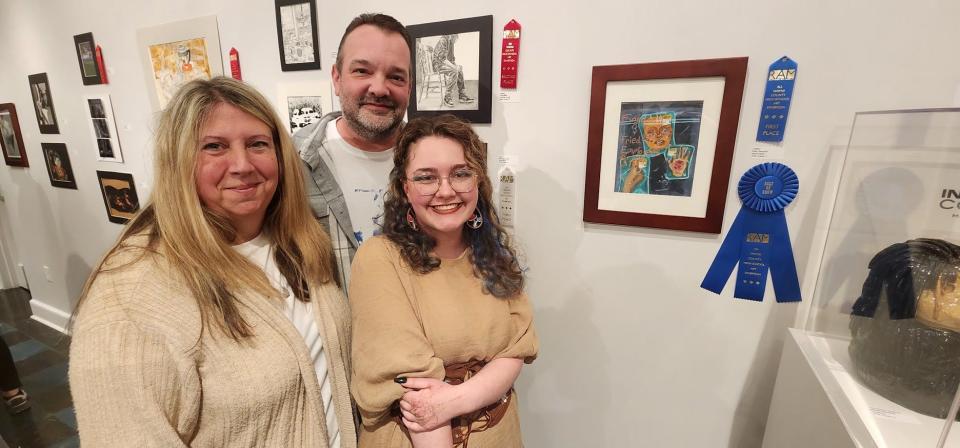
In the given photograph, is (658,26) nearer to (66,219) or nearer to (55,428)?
(55,428)

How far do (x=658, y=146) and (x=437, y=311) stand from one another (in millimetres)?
898

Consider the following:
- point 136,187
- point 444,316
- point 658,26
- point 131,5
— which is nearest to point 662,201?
point 658,26

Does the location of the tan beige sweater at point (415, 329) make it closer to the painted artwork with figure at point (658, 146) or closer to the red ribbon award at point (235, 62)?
the painted artwork with figure at point (658, 146)

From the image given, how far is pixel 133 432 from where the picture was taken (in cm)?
74

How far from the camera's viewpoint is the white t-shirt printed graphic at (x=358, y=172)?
55.6 inches

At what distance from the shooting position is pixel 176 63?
208cm

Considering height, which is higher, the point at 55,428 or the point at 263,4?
the point at 263,4

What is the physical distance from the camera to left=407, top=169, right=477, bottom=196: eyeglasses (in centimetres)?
97

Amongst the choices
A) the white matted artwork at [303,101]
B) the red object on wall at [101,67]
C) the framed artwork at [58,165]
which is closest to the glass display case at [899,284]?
the white matted artwork at [303,101]

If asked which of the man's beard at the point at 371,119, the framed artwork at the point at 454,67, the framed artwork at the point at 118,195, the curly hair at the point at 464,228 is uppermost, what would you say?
the framed artwork at the point at 454,67

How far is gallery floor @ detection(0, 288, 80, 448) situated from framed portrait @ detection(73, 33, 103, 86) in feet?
6.49

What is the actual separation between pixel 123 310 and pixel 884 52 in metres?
1.89

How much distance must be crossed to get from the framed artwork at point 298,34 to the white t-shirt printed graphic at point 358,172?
512 mm

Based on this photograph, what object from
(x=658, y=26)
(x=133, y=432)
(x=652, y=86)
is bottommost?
(x=133, y=432)
